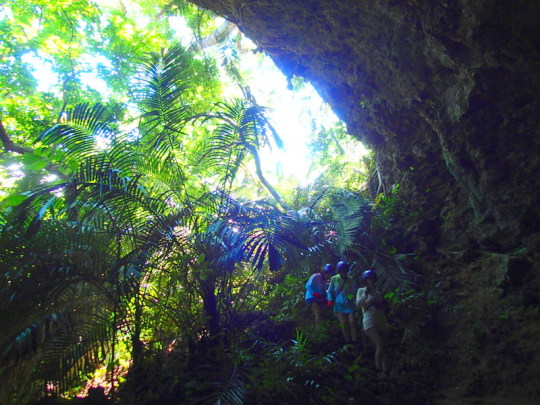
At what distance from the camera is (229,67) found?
869 centimetres

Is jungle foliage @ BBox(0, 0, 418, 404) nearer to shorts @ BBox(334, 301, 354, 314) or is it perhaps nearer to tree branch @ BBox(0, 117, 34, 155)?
shorts @ BBox(334, 301, 354, 314)

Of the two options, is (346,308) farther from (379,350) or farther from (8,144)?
(8,144)

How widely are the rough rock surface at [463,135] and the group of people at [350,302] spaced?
0.83 metres

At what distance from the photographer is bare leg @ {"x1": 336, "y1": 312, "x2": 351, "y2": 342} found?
447 centimetres

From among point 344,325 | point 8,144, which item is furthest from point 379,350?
point 8,144

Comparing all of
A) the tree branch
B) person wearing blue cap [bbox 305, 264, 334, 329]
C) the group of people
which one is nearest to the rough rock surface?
the group of people

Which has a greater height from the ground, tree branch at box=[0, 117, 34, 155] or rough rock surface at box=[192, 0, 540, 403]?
tree branch at box=[0, 117, 34, 155]

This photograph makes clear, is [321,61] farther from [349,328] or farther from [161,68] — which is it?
[349,328]

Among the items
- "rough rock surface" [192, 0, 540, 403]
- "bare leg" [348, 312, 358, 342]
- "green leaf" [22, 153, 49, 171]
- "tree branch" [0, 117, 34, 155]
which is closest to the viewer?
"rough rock surface" [192, 0, 540, 403]

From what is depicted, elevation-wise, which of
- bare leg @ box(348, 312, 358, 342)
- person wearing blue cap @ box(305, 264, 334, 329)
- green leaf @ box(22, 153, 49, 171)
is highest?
green leaf @ box(22, 153, 49, 171)

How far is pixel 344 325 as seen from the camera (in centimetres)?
453

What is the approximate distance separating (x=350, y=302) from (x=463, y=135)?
9.30 ft

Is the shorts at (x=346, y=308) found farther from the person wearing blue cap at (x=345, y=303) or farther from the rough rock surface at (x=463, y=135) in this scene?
the rough rock surface at (x=463, y=135)

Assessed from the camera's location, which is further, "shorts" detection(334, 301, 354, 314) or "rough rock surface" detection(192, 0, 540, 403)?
"shorts" detection(334, 301, 354, 314)
